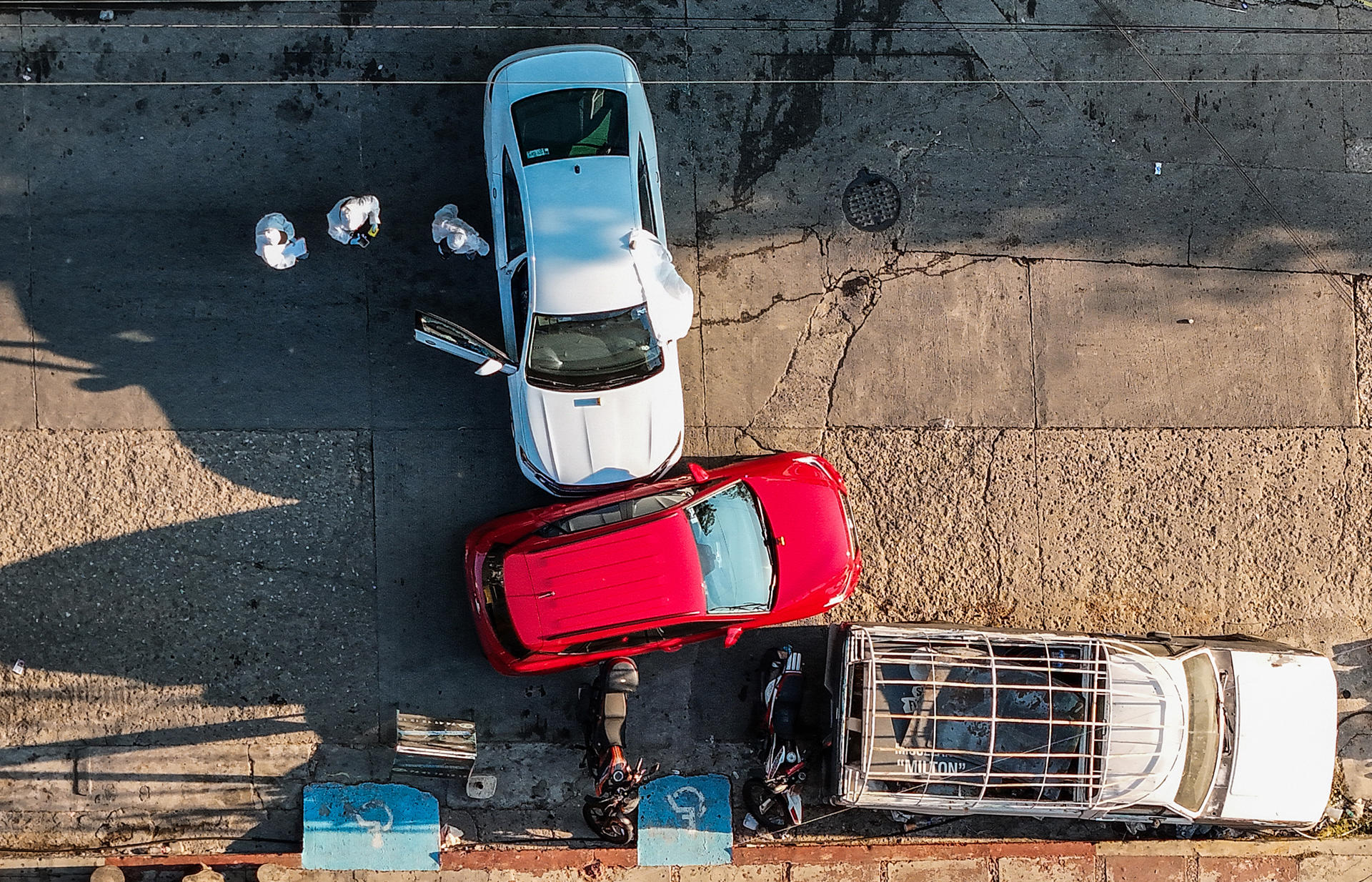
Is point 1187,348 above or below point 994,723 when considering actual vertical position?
above

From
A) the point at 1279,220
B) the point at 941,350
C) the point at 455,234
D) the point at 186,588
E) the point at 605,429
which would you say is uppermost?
the point at 1279,220

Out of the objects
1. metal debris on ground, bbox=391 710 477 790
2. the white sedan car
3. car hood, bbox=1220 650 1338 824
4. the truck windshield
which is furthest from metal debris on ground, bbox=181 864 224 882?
car hood, bbox=1220 650 1338 824

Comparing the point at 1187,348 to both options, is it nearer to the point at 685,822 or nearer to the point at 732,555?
the point at 732,555

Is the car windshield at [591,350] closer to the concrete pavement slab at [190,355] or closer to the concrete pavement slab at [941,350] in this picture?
the concrete pavement slab at [190,355]

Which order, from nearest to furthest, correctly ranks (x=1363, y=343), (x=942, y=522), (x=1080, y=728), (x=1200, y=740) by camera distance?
(x=1080, y=728) < (x=1200, y=740) < (x=942, y=522) < (x=1363, y=343)

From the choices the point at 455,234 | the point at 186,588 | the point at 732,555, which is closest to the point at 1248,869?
the point at 732,555

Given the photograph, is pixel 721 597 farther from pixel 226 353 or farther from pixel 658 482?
pixel 226 353

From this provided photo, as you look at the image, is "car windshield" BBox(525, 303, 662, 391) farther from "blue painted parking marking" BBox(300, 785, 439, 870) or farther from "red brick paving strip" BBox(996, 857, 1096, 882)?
"red brick paving strip" BBox(996, 857, 1096, 882)
